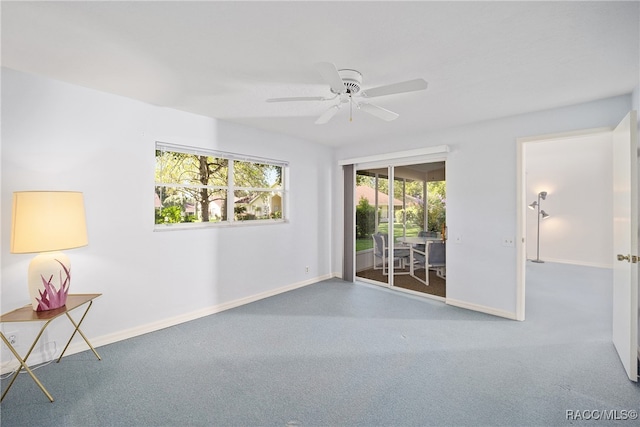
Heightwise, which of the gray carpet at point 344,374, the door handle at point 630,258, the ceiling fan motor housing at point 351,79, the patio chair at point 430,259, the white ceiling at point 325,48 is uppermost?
the white ceiling at point 325,48

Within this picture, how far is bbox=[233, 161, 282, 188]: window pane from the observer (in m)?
4.13

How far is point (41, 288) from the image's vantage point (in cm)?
223

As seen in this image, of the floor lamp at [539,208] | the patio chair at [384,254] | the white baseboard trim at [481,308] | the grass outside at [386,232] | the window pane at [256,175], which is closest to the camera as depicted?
the white baseboard trim at [481,308]

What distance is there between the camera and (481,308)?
12.3ft

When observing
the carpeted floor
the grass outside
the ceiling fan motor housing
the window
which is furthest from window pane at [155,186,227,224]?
the carpeted floor

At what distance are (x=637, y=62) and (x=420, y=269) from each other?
3.53 m

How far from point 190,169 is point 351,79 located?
234 centimetres

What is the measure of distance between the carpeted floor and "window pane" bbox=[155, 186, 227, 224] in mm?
2760

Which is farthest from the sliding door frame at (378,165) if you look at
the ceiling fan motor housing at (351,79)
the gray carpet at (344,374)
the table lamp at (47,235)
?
the table lamp at (47,235)

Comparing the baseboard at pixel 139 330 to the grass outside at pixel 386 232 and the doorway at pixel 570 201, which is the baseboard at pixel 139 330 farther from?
the doorway at pixel 570 201

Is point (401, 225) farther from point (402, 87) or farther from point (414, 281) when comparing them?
point (402, 87)

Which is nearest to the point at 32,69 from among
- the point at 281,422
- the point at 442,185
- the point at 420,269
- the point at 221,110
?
the point at 221,110

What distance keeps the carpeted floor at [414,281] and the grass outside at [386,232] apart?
0.45 m

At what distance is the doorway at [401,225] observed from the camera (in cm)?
441
